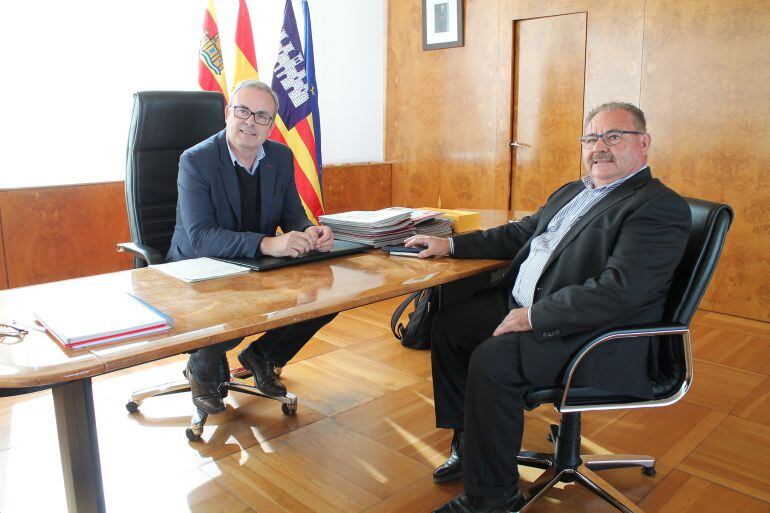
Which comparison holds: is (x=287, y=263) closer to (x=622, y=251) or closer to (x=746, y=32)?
(x=622, y=251)

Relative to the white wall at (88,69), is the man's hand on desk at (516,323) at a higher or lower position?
lower

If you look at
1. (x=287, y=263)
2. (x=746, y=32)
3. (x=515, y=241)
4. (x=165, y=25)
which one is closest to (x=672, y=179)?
(x=746, y=32)

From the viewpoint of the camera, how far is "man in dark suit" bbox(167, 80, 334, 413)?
2.07m

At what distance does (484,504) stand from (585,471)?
40 cm

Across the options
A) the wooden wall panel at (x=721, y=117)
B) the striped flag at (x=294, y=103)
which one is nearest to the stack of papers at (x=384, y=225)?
the striped flag at (x=294, y=103)

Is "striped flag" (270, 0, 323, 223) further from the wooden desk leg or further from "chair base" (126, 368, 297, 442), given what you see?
the wooden desk leg

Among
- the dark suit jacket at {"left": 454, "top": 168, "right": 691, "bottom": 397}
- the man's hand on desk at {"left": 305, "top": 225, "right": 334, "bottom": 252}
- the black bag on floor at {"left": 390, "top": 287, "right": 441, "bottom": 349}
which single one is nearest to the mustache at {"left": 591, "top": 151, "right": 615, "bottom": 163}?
the dark suit jacket at {"left": 454, "top": 168, "right": 691, "bottom": 397}

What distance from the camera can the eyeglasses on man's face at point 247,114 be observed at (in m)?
2.26

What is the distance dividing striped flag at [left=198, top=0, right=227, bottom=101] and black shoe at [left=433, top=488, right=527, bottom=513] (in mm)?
2800

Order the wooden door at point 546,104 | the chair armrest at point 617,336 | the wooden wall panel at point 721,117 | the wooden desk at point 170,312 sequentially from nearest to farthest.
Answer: the wooden desk at point 170,312, the chair armrest at point 617,336, the wooden wall panel at point 721,117, the wooden door at point 546,104

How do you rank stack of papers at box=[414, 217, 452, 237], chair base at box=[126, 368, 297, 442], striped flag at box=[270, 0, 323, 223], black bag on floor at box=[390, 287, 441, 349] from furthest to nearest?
striped flag at box=[270, 0, 323, 223], black bag on floor at box=[390, 287, 441, 349], chair base at box=[126, 368, 297, 442], stack of papers at box=[414, 217, 452, 237]

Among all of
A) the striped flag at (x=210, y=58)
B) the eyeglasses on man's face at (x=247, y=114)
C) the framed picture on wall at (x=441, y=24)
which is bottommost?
the eyeglasses on man's face at (x=247, y=114)

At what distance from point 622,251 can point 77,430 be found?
1.35 meters

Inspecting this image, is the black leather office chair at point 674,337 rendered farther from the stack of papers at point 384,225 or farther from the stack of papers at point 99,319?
the stack of papers at point 99,319
